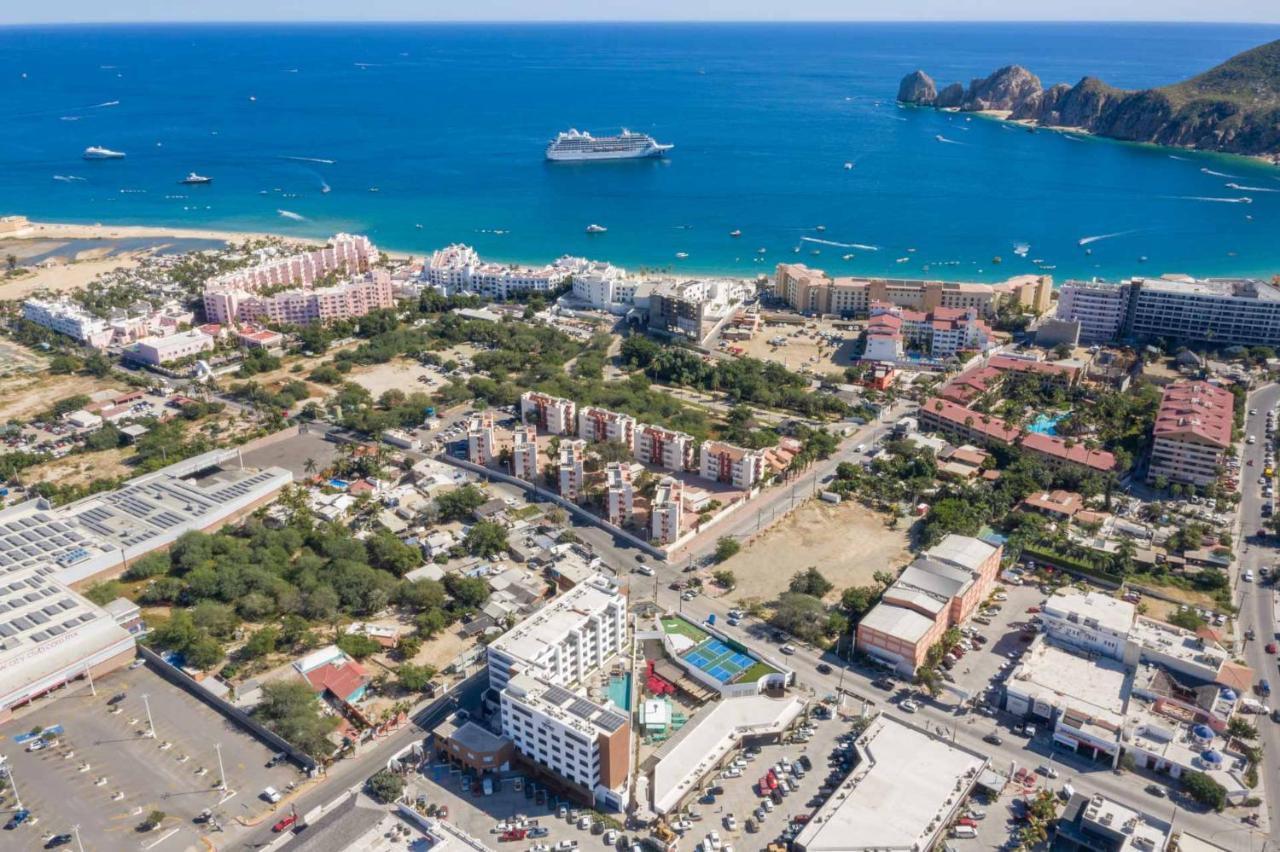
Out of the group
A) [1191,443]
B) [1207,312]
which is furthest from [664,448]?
[1207,312]

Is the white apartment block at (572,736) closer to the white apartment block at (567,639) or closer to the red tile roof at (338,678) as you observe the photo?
the white apartment block at (567,639)

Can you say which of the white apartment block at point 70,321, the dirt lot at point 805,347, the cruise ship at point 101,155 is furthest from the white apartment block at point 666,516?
Result: the cruise ship at point 101,155

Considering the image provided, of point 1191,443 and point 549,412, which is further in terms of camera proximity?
point 549,412

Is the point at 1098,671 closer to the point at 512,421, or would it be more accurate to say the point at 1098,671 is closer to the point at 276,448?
the point at 512,421

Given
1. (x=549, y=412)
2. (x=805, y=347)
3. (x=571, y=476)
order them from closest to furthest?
1. (x=571, y=476)
2. (x=549, y=412)
3. (x=805, y=347)

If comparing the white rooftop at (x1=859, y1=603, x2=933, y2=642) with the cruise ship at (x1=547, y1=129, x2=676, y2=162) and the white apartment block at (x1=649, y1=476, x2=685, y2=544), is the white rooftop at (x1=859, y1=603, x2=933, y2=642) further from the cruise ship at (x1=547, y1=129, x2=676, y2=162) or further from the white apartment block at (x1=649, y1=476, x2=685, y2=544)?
the cruise ship at (x1=547, y1=129, x2=676, y2=162)

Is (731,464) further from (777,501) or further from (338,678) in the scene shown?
(338,678)
